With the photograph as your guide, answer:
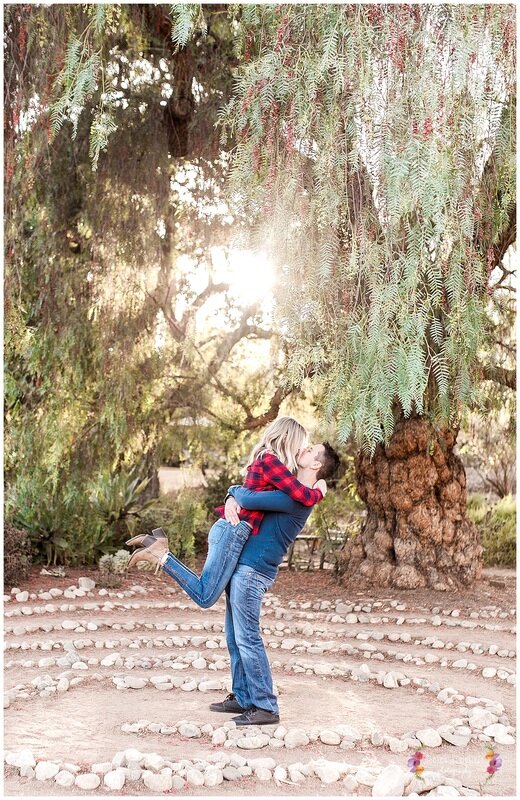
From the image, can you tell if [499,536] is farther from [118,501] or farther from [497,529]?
[118,501]

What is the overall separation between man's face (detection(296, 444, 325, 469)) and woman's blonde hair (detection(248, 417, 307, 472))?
25mm

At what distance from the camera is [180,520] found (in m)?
8.52

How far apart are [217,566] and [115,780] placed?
3.30 feet

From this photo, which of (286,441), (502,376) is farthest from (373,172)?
(502,376)

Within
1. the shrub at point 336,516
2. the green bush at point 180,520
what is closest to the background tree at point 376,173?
the green bush at point 180,520

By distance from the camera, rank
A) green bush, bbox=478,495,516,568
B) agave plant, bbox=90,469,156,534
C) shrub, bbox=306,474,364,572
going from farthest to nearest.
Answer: green bush, bbox=478,495,516,568
shrub, bbox=306,474,364,572
agave plant, bbox=90,469,156,534

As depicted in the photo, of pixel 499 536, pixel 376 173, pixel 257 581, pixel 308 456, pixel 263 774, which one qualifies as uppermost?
pixel 376 173

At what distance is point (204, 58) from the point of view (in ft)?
21.4

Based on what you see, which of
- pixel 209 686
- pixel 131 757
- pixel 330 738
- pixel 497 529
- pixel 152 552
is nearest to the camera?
pixel 131 757

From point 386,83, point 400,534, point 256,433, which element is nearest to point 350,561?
point 400,534

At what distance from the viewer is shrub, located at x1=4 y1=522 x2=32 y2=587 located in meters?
6.89

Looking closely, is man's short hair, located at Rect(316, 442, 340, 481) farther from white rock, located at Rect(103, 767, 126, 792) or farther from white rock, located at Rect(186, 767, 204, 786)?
white rock, located at Rect(103, 767, 126, 792)

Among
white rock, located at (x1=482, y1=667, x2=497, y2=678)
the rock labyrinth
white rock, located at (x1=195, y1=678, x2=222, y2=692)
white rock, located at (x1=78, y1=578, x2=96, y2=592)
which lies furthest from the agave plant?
white rock, located at (x1=482, y1=667, x2=497, y2=678)

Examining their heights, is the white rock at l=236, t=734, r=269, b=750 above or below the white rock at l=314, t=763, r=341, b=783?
below
